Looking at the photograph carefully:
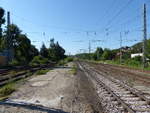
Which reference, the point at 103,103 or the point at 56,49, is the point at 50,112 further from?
the point at 56,49

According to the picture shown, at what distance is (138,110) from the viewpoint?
6.39 meters

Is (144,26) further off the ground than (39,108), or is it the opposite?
(144,26)

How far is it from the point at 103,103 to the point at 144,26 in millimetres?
25572

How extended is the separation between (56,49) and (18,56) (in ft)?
104

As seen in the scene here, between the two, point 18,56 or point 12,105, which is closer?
point 12,105

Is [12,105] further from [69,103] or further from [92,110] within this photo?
[92,110]

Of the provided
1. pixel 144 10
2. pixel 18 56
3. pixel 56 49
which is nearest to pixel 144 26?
pixel 144 10

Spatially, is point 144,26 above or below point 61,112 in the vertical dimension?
above

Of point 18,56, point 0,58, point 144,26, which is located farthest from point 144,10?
→ point 18,56

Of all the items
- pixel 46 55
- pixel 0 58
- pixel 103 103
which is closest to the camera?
pixel 103 103

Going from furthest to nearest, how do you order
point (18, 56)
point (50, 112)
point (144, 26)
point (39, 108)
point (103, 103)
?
point (18, 56), point (144, 26), point (103, 103), point (39, 108), point (50, 112)

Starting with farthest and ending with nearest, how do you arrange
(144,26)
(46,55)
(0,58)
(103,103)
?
(46,55)
(0,58)
(144,26)
(103,103)

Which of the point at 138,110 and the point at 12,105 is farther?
the point at 12,105

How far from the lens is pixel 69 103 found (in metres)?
7.68
